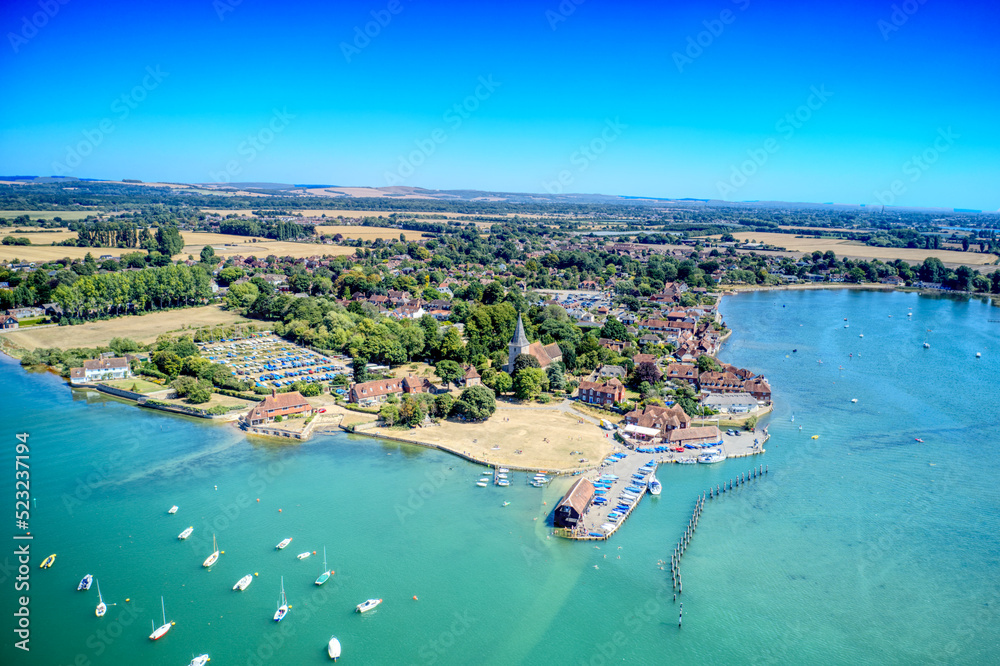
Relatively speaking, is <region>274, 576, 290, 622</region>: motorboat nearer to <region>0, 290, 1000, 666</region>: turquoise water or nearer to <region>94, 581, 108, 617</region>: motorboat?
<region>0, 290, 1000, 666</region>: turquoise water

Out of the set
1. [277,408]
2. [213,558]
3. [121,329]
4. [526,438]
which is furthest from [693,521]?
[121,329]

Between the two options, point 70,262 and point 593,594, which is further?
point 70,262

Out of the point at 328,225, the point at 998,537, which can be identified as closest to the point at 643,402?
the point at 998,537

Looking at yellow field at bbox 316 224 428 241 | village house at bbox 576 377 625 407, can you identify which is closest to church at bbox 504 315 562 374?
village house at bbox 576 377 625 407

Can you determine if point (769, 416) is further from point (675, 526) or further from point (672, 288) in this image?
point (672, 288)

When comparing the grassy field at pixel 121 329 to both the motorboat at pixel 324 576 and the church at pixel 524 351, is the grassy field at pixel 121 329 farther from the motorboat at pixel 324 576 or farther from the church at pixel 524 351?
the motorboat at pixel 324 576

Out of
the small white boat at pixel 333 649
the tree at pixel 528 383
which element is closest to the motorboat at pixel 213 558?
the small white boat at pixel 333 649
